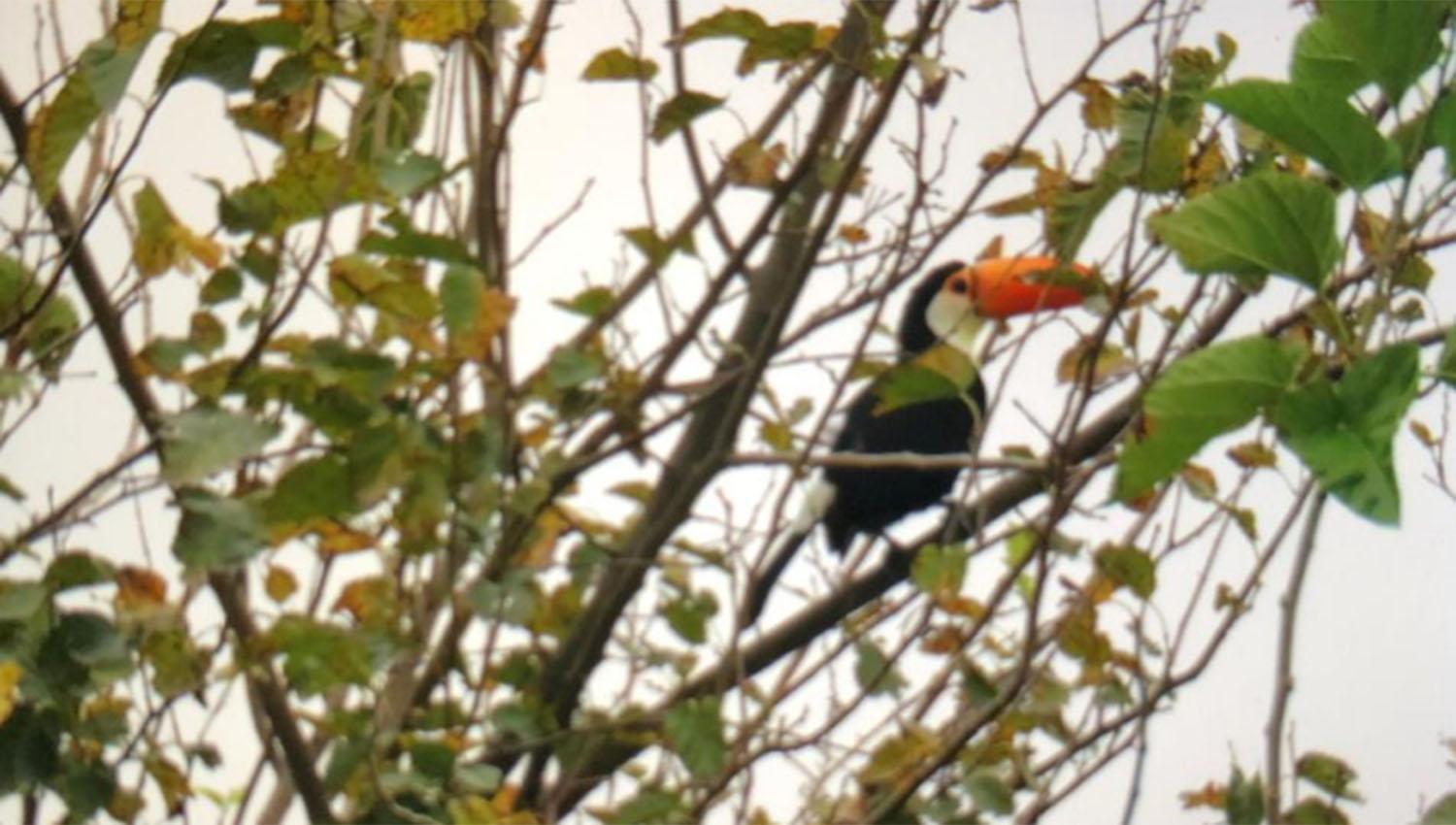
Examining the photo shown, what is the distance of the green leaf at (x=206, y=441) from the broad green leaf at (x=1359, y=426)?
2.49ft

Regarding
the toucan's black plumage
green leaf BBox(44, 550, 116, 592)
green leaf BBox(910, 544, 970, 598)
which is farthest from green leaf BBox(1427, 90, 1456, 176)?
the toucan's black plumage

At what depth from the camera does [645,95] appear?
1.97 metres

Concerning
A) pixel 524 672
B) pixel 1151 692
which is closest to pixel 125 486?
pixel 524 672

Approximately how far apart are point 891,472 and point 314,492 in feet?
7.21

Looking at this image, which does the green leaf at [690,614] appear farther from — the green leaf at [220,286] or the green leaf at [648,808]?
the green leaf at [220,286]

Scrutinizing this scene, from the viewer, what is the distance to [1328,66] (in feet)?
3.31

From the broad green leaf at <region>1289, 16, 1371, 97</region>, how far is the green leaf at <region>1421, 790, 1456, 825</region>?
37 centimetres

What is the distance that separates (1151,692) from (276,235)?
36.6 inches

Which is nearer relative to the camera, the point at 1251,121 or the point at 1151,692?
the point at 1251,121

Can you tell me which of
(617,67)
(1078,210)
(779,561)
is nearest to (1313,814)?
(1078,210)

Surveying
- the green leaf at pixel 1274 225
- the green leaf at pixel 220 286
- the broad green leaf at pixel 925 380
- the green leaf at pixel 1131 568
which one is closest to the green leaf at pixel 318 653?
the green leaf at pixel 220 286

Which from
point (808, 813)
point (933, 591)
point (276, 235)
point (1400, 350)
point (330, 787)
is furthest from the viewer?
point (808, 813)

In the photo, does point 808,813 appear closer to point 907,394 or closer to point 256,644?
point 907,394

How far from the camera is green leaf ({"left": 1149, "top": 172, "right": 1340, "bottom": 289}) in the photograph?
97cm
